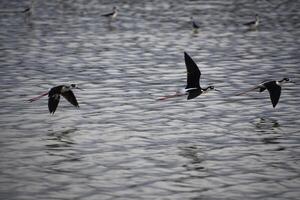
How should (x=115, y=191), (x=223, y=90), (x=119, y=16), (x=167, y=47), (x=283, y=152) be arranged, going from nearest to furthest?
1. (x=115, y=191)
2. (x=283, y=152)
3. (x=223, y=90)
4. (x=167, y=47)
5. (x=119, y=16)

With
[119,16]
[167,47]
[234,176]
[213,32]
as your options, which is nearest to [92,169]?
[234,176]

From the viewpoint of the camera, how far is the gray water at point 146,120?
1091 centimetres

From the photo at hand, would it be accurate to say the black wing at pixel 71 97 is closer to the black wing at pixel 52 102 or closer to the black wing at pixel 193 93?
the black wing at pixel 52 102

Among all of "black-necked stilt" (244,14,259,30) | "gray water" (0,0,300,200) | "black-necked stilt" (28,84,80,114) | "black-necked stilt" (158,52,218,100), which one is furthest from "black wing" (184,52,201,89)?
"black-necked stilt" (244,14,259,30)

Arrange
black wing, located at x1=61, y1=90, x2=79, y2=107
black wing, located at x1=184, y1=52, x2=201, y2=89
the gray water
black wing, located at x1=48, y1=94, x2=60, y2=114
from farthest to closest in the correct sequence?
black wing, located at x1=61, y1=90, x2=79, y2=107
black wing, located at x1=184, y1=52, x2=201, y2=89
black wing, located at x1=48, y1=94, x2=60, y2=114
the gray water

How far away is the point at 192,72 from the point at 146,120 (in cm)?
195

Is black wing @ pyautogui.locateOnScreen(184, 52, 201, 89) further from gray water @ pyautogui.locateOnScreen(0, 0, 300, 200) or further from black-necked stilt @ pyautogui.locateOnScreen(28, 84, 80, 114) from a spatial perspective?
black-necked stilt @ pyautogui.locateOnScreen(28, 84, 80, 114)

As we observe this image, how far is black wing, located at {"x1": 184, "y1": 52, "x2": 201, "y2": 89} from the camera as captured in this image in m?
15.6

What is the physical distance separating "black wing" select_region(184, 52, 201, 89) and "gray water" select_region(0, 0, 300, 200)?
0.96m

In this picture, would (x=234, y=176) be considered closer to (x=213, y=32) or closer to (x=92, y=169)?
(x=92, y=169)

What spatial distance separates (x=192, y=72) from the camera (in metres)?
15.8

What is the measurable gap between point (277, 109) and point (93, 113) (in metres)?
5.67

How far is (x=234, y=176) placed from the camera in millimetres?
11328

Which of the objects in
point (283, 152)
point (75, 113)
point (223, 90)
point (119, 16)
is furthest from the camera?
point (119, 16)
